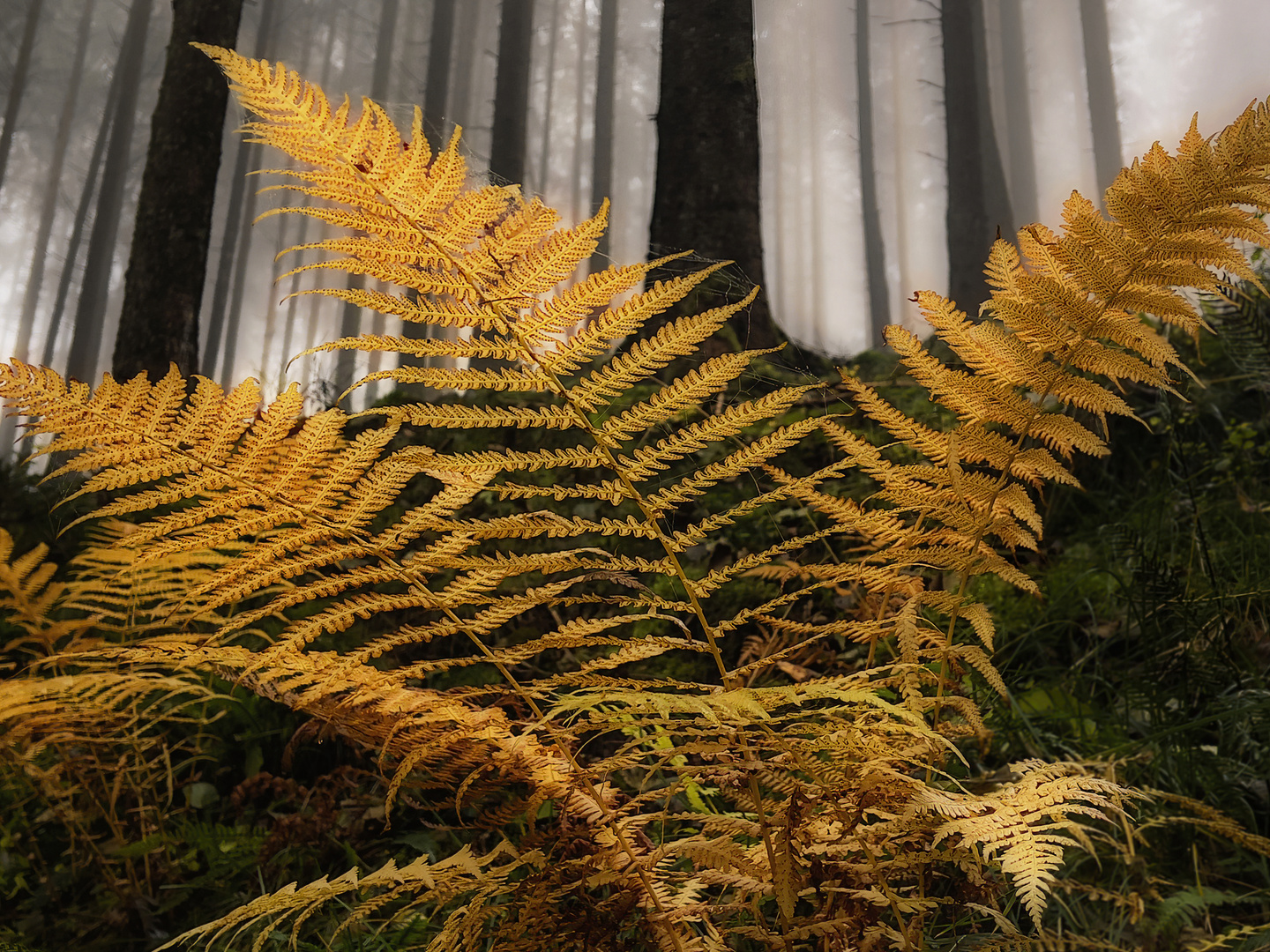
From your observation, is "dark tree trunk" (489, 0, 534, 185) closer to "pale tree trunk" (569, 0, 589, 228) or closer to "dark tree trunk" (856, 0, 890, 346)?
"pale tree trunk" (569, 0, 589, 228)

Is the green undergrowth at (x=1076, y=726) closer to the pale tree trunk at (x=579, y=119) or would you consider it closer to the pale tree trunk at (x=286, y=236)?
the pale tree trunk at (x=286, y=236)

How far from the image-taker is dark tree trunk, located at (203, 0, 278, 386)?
14.6 metres

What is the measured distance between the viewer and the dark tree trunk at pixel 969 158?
577 centimetres

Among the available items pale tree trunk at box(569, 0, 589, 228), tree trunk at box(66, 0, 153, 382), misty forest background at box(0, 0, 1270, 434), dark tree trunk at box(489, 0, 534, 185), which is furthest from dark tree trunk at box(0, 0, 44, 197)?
dark tree trunk at box(489, 0, 534, 185)

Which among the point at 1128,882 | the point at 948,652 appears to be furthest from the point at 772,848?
the point at 1128,882

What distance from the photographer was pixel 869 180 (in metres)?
7.90

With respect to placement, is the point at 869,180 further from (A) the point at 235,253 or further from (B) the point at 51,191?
(B) the point at 51,191

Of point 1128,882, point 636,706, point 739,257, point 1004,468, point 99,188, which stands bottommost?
point 1128,882

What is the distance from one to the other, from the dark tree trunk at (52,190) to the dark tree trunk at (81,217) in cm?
70

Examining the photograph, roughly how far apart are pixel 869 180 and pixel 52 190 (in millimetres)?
22582

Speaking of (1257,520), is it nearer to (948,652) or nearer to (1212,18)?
(948,652)

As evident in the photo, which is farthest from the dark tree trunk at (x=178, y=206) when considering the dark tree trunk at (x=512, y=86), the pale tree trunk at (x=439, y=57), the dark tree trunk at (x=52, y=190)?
the dark tree trunk at (x=52, y=190)

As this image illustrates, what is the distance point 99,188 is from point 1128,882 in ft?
76.7

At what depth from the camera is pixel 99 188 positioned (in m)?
17.5
